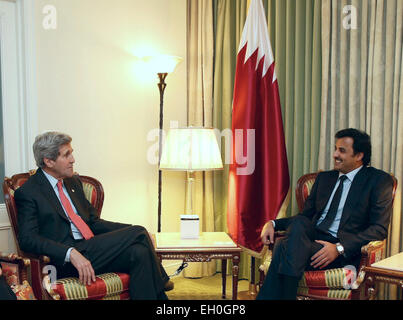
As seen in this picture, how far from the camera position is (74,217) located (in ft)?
10.3

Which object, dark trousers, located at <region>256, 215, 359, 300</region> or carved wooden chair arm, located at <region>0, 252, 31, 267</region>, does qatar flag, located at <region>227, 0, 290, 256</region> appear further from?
carved wooden chair arm, located at <region>0, 252, 31, 267</region>

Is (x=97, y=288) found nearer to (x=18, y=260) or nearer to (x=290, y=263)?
(x=18, y=260)

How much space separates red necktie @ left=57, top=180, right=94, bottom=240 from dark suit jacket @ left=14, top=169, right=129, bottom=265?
0.06m

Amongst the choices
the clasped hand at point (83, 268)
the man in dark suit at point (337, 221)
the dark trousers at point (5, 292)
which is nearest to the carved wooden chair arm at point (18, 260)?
the dark trousers at point (5, 292)

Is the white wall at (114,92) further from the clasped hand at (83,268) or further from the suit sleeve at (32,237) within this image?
the clasped hand at (83,268)

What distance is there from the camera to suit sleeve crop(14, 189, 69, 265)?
9.21 ft

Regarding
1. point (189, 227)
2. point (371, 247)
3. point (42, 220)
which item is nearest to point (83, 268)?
point (42, 220)

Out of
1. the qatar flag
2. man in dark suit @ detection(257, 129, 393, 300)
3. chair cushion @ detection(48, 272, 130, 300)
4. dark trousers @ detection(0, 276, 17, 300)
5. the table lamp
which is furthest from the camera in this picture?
the qatar flag

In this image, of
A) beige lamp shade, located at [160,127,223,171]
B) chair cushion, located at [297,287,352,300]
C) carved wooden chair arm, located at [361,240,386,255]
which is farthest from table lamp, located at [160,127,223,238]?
carved wooden chair arm, located at [361,240,386,255]

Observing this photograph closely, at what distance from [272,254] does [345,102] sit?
136 centimetres

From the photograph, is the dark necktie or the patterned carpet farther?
the patterned carpet

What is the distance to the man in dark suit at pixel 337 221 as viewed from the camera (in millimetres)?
2963
